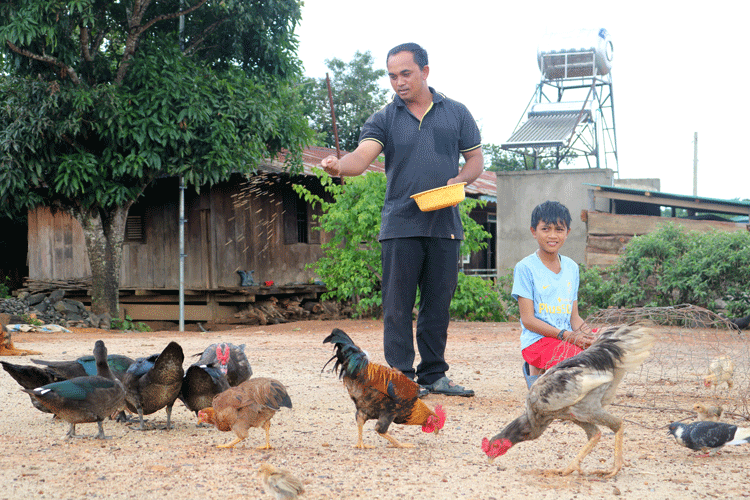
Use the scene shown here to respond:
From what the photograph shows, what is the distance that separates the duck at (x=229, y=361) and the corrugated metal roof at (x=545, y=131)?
52.0 feet

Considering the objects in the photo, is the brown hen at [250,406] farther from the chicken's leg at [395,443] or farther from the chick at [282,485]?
the chick at [282,485]

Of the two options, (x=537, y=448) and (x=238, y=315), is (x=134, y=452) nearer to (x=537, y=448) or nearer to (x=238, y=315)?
(x=537, y=448)

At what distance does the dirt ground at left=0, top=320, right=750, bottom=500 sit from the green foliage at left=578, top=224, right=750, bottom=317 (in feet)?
22.8

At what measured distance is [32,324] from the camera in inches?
507

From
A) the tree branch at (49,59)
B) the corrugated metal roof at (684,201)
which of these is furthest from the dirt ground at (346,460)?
the corrugated metal roof at (684,201)

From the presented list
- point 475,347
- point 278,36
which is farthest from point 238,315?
point 475,347

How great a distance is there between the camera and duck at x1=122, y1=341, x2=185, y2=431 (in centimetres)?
421

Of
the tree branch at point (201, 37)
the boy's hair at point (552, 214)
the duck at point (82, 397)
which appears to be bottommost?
the duck at point (82, 397)

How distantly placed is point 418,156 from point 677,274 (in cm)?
796

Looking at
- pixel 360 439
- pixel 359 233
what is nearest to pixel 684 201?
pixel 359 233

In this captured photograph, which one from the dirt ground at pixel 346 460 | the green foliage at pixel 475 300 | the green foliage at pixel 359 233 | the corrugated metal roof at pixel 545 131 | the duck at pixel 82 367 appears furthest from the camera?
the corrugated metal roof at pixel 545 131

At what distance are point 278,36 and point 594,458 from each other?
12.5 metres

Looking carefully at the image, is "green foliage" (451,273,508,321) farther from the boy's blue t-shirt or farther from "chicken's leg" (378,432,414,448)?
"chicken's leg" (378,432,414,448)

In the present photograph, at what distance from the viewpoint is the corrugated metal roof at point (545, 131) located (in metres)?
19.5
